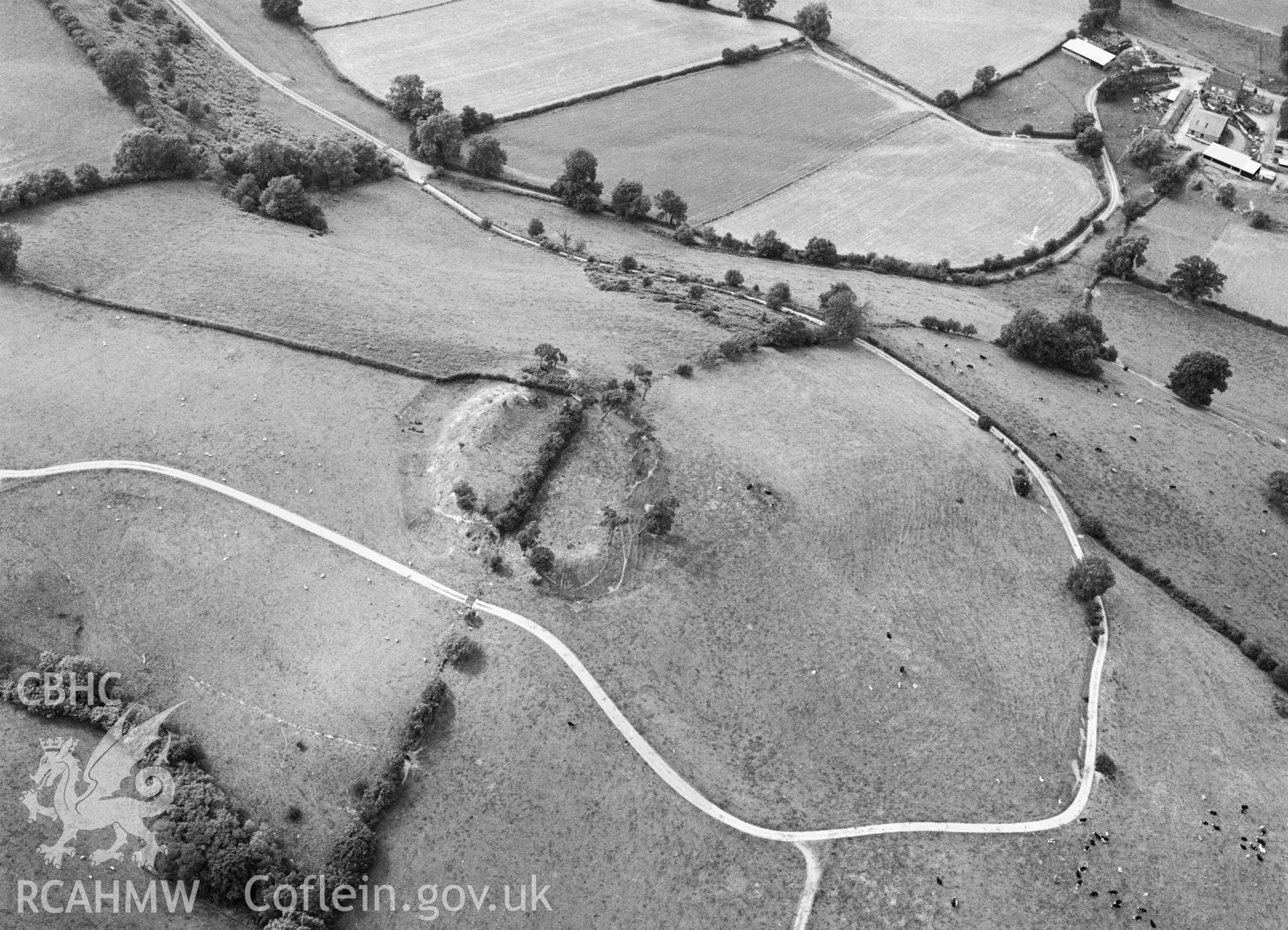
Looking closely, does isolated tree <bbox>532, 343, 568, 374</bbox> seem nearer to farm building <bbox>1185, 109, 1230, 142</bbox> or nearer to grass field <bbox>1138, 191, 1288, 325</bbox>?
grass field <bbox>1138, 191, 1288, 325</bbox>

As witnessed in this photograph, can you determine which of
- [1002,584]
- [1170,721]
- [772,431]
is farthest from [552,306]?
[1170,721]

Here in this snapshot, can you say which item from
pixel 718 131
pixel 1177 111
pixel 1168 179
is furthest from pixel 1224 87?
pixel 718 131

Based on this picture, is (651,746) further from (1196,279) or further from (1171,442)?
(1196,279)

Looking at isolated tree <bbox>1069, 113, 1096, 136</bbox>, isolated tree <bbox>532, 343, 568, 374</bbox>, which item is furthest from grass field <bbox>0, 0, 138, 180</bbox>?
isolated tree <bbox>1069, 113, 1096, 136</bbox>

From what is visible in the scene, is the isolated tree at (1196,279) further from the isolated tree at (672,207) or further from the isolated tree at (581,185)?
the isolated tree at (581,185)

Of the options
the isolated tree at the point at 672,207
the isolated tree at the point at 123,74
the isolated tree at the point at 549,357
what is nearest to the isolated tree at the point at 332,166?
the isolated tree at the point at 123,74
